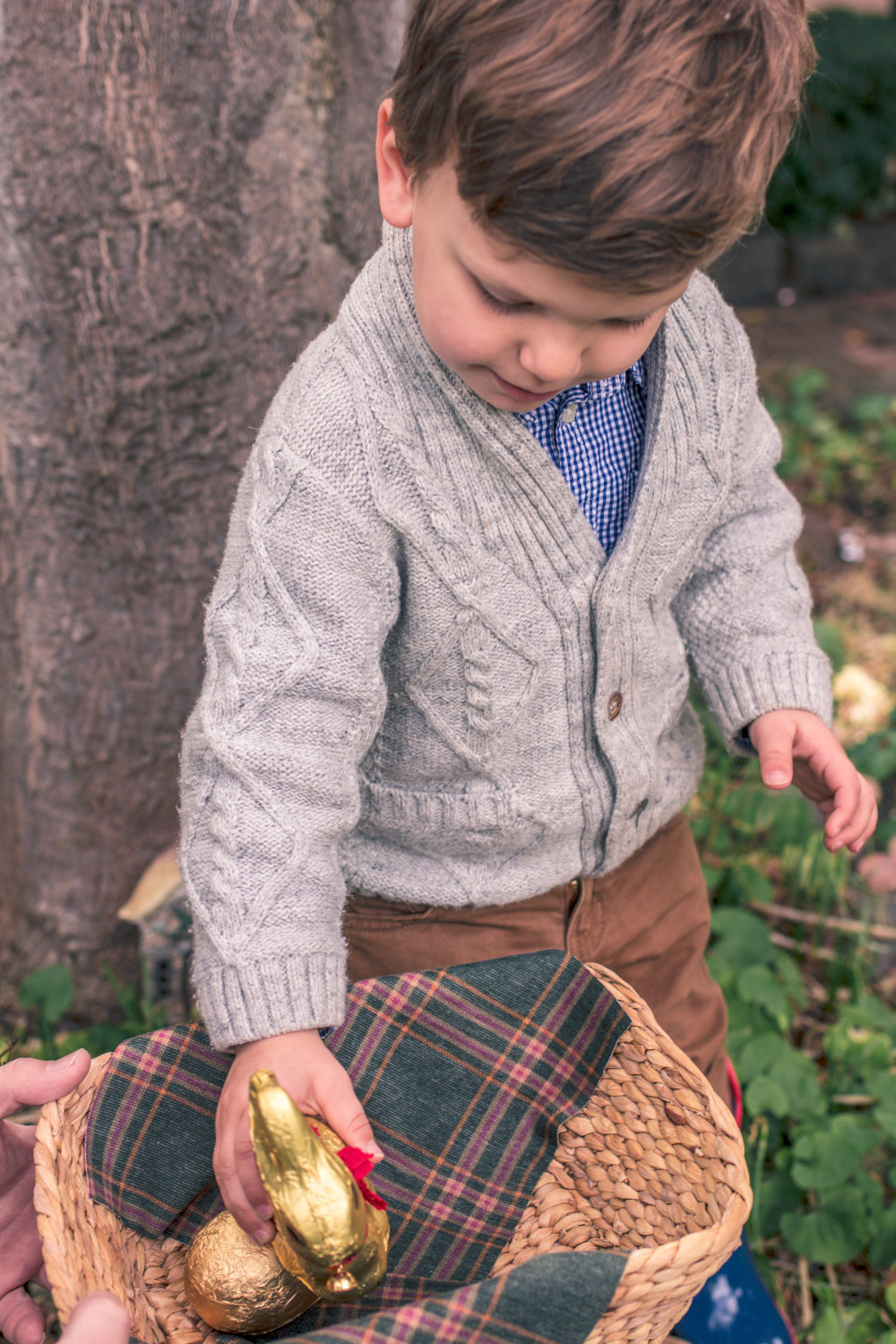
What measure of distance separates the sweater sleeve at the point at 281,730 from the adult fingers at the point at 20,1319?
42 cm

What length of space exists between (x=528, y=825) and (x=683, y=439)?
48cm

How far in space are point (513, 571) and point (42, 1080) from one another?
706 millimetres

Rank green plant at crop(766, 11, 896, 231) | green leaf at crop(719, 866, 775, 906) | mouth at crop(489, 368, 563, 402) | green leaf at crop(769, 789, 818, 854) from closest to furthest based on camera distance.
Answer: mouth at crop(489, 368, 563, 402)
green leaf at crop(719, 866, 775, 906)
green leaf at crop(769, 789, 818, 854)
green plant at crop(766, 11, 896, 231)

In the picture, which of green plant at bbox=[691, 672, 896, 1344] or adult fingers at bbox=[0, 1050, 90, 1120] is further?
green plant at bbox=[691, 672, 896, 1344]

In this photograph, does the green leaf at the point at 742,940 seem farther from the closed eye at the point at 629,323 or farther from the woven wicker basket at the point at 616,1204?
the closed eye at the point at 629,323

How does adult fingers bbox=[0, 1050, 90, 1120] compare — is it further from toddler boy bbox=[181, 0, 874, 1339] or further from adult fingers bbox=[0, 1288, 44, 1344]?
adult fingers bbox=[0, 1288, 44, 1344]

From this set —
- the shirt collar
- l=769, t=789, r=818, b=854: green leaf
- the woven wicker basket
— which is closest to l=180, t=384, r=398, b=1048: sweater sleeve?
the woven wicker basket

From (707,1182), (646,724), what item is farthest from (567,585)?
(707,1182)

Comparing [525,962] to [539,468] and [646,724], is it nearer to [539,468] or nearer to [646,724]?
[646,724]

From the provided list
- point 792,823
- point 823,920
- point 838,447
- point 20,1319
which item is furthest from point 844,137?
point 20,1319

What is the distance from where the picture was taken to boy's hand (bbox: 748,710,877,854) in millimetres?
1372

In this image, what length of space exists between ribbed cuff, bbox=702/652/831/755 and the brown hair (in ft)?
2.09

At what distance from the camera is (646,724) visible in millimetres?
1413

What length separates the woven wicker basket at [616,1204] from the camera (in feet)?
3.21
